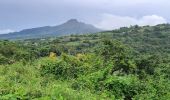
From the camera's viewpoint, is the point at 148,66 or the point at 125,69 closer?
the point at 125,69

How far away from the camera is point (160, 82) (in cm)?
2022

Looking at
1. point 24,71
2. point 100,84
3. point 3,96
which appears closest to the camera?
point 3,96

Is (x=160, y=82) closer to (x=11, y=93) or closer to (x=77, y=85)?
(x=77, y=85)

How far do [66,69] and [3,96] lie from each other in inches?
351

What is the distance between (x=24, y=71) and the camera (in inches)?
773

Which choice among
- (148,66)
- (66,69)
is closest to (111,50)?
(148,66)

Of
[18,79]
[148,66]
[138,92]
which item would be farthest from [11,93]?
[148,66]

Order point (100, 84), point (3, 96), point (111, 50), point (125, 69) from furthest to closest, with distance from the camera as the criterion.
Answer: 1. point (111, 50)
2. point (125, 69)
3. point (100, 84)
4. point (3, 96)

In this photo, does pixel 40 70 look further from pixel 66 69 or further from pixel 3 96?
pixel 3 96

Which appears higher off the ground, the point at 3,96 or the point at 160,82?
the point at 3,96

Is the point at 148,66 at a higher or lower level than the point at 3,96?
lower

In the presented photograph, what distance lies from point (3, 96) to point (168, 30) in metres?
182

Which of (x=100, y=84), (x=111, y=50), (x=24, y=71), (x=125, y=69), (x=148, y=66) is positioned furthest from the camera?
(x=148, y=66)

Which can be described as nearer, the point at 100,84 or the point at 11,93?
the point at 11,93
